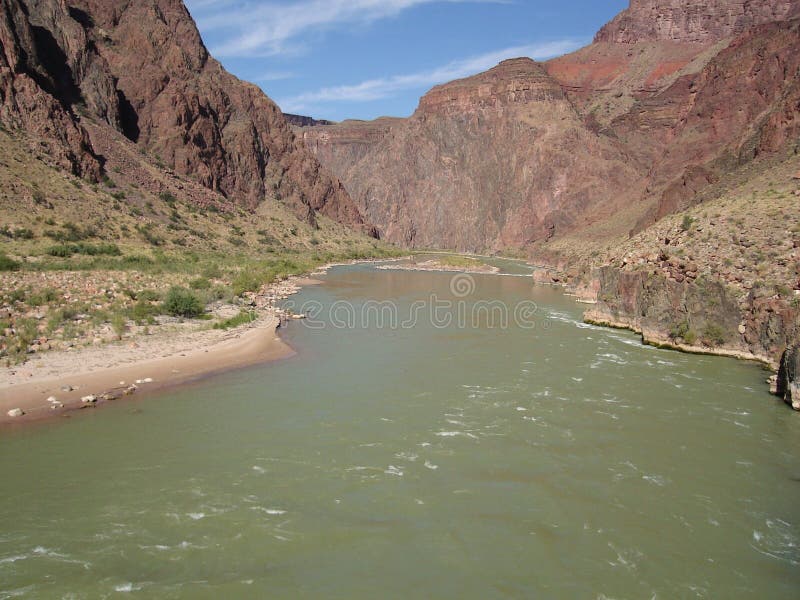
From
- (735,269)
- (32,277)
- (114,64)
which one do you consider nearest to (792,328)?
(735,269)

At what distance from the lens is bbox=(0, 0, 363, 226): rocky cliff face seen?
5938 centimetres

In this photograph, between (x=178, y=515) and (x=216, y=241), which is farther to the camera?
(x=216, y=241)

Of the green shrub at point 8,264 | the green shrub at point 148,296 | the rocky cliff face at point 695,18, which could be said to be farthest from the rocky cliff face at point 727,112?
the rocky cliff face at point 695,18

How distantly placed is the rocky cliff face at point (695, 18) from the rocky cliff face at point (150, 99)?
112m

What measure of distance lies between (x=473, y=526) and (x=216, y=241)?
64.7m

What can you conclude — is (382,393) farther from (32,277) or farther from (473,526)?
(32,277)

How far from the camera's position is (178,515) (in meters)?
9.35

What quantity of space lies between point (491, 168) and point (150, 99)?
98.6 metres

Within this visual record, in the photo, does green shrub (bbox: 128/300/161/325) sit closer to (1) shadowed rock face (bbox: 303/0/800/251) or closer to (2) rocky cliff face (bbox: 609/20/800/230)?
(2) rocky cliff face (bbox: 609/20/800/230)

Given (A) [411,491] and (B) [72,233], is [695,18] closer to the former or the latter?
(B) [72,233]

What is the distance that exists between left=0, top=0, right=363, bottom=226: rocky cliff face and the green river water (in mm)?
55168

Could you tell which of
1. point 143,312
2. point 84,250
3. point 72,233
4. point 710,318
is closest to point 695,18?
point 710,318

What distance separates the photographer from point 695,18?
155500mm

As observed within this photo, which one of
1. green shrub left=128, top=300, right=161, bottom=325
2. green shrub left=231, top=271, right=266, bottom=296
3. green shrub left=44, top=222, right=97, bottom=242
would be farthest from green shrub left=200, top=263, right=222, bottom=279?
green shrub left=128, top=300, right=161, bottom=325
